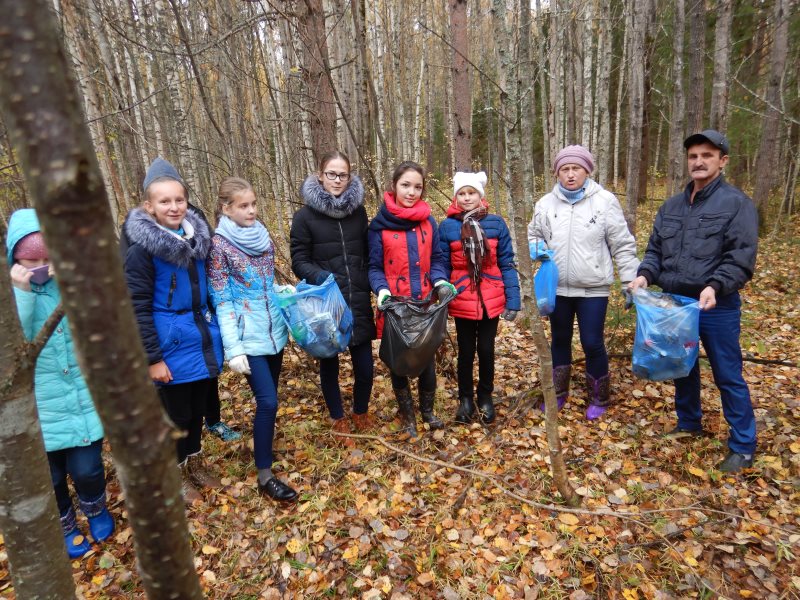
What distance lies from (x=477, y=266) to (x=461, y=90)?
2.27m

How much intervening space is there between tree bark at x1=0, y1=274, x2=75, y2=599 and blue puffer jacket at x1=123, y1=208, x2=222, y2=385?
137cm

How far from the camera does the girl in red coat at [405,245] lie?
3.34 meters

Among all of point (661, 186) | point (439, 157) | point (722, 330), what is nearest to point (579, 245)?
point (722, 330)

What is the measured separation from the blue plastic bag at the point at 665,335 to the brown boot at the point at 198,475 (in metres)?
3.18

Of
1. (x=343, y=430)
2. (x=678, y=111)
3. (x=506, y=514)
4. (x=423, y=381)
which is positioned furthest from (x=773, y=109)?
(x=343, y=430)

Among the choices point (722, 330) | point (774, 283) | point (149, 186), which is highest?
point (149, 186)

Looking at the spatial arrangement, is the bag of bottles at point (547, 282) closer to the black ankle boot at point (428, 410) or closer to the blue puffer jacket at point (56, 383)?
the black ankle boot at point (428, 410)

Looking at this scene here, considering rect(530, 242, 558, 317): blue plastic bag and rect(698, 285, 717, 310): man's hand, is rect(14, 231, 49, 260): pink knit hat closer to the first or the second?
rect(530, 242, 558, 317): blue plastic bag

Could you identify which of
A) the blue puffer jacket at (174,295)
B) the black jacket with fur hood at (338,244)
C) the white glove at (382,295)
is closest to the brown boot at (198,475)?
the blue puffer jacket at (174,295)

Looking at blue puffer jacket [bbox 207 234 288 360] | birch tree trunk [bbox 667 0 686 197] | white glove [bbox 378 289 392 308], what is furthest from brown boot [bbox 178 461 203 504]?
birch tree trunk [bbox 667 0 686 197]

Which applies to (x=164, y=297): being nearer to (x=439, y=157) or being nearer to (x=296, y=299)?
(x=296, y=299)

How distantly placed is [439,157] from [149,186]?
23.5 meters

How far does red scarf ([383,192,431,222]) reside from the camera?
10.9 feet

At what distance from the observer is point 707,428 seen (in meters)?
3.55
